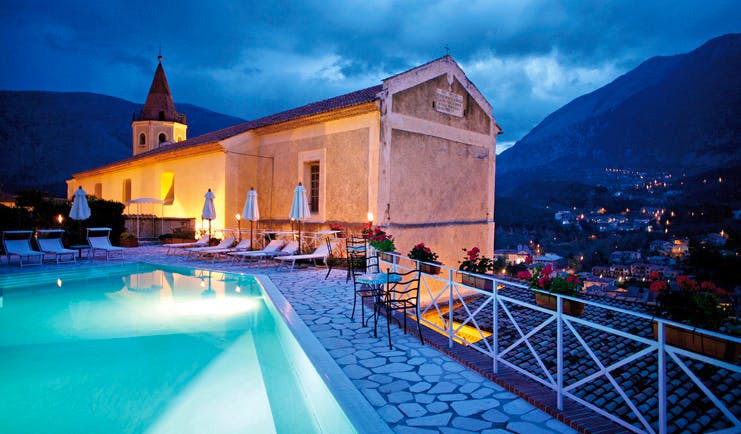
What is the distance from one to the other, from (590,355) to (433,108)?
36.9 feet

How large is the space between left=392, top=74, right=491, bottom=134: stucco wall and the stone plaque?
0.38 feet

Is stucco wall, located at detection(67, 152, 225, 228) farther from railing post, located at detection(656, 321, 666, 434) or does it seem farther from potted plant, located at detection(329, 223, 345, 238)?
railing post, located at detection(656, 321, 666, 434)

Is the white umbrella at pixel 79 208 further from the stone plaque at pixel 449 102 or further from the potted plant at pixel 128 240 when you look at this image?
the stone plaque at pixel 449 102

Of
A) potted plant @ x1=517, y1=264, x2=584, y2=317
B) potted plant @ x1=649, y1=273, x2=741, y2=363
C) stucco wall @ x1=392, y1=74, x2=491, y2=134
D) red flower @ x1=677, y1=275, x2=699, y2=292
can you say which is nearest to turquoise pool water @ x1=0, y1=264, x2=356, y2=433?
potted plant @ x1=517, y1=264, x2=584, y2=317

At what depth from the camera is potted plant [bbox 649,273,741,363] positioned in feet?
11.0

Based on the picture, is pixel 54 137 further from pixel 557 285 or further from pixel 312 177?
pixel 557 285

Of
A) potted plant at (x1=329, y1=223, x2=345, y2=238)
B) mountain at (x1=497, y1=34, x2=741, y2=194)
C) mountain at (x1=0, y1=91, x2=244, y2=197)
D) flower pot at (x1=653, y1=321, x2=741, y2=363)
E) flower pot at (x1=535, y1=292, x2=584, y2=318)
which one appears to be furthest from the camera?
mountain at (x1=497, y1=34, x2=741, y2=194)

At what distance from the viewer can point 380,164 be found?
11406 mm

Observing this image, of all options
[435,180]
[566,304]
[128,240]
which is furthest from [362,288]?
[128,240]

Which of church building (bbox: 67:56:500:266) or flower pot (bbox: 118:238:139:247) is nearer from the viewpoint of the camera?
church building (bbox: 67:56:500:266)

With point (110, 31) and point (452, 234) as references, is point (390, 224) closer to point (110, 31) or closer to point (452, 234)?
point (452, 234)

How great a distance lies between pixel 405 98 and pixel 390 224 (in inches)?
150

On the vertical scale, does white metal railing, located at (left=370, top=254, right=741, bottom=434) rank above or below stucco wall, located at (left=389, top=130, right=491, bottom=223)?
below

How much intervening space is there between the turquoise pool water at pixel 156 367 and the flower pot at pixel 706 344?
302cm
